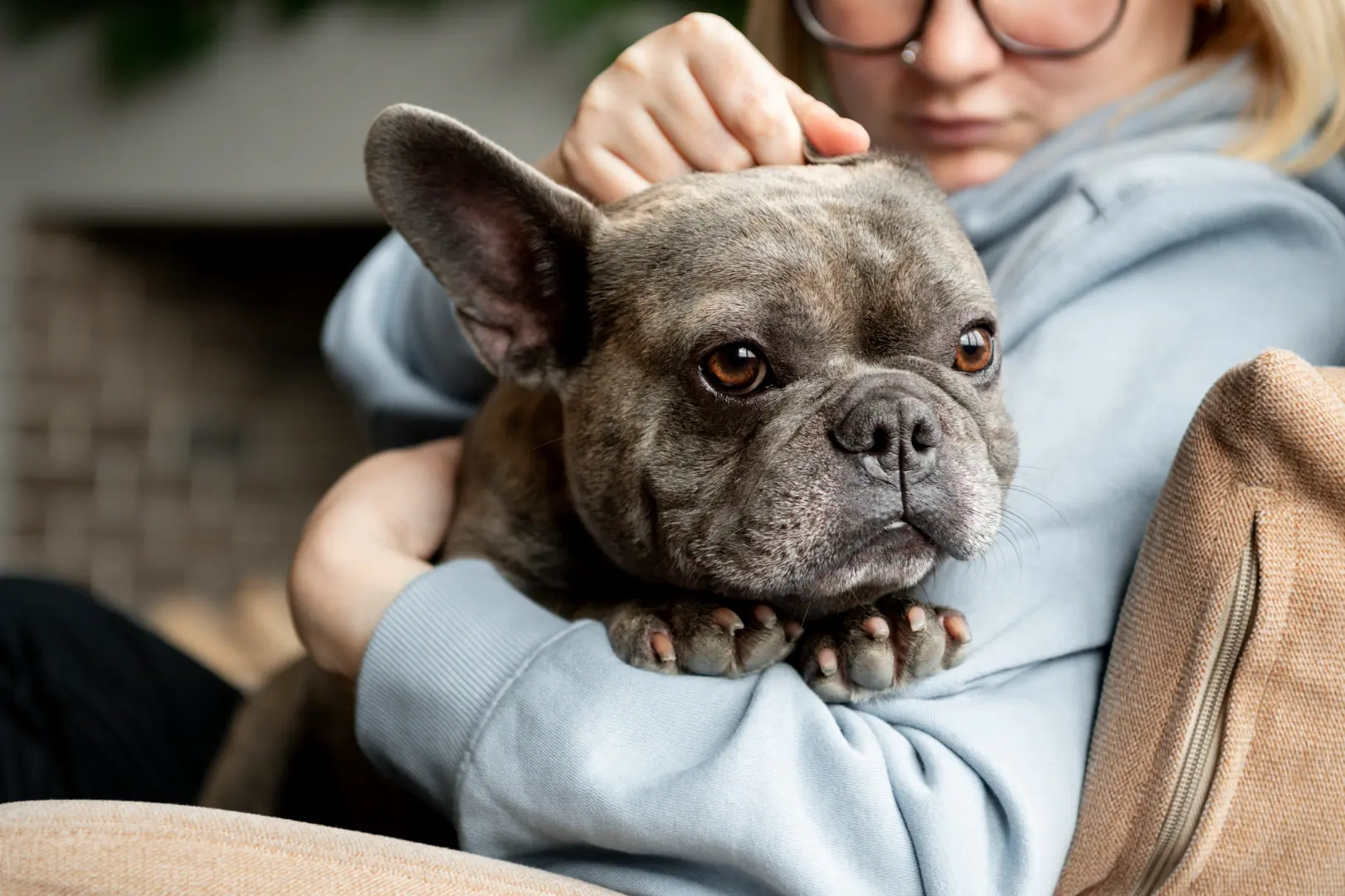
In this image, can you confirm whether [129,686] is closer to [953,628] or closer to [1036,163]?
[953,628]

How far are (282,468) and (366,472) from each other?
3834 millimetres

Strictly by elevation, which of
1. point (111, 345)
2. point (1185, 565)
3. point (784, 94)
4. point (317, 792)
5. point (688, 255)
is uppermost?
point (784, 94)

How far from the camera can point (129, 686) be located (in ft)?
6.76

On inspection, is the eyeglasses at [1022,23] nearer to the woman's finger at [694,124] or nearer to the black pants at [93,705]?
the woman's finger at [694,124]

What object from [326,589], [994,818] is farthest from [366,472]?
[994,818]

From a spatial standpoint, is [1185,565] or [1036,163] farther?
[1036,163]

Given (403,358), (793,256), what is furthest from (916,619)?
(403,358)

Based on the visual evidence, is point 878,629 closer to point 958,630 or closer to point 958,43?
point 958,630

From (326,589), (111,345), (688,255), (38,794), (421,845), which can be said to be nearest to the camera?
(421,845)

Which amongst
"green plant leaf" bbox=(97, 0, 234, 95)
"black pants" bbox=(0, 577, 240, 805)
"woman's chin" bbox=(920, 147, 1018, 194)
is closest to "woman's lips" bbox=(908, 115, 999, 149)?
"woman's chin" bbox=(920, 147, 1018, 194)

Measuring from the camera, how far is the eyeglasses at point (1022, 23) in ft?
4.97

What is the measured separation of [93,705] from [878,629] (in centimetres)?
138

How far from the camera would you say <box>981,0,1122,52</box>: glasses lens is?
1.51m

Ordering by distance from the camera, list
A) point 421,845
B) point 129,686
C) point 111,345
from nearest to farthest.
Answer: point 421,845 → point 129,686 → point 111,345
